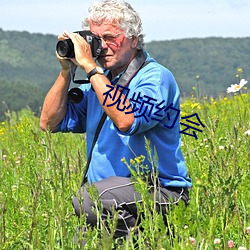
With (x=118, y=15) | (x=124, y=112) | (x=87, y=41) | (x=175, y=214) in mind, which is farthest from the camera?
(x=118, y=15)

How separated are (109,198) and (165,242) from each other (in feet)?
4.07

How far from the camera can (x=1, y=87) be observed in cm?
13200

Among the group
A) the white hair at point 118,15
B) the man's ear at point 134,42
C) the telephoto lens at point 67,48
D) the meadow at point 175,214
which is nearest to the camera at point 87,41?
the telephoto lens at point 67,48

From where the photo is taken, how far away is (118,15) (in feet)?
11.5

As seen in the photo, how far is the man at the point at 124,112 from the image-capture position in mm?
3246

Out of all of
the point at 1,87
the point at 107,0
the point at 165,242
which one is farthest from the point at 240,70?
the point at 1,87

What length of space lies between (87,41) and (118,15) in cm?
24

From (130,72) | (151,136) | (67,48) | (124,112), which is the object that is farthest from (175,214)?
(67,48)

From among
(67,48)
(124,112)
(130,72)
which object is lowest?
(124,112)

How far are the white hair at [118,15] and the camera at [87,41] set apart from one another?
105 millimetres

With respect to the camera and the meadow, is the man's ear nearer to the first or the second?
the camera

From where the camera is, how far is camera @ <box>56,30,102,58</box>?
3.41m
